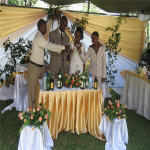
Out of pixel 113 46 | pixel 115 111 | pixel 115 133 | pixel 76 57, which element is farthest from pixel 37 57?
pixel 113 46

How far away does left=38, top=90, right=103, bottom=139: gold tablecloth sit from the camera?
9.12ft

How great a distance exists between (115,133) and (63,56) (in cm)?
163

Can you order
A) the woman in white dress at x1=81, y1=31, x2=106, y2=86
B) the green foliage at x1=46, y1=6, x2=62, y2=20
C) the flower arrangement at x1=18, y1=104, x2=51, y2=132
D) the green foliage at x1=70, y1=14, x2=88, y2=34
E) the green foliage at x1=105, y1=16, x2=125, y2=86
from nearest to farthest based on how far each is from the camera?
the flower arrangement at x1=18, y1=104, x2=51, y2=132
the woman in white dress at x1=81, y1=31, x2=106, y2=86
the green foliage at x1=46, y1=6, x2=62, y2=20
the green foliage at x1=70, y1=14, x2=88, y2=34
the green foliage at x1=105, y1=16, x2=125, y2=86

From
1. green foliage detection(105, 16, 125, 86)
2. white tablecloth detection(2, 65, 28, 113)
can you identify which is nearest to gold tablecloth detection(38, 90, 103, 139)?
white tablecloth detection(2, 65, 28, 113)

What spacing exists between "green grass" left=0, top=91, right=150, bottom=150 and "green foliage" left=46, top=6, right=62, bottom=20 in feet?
7.86

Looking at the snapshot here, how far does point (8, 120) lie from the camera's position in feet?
11.7

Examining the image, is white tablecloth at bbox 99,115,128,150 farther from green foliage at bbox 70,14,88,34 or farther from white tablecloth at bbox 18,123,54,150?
green foliage at bbox 70,14,88,34

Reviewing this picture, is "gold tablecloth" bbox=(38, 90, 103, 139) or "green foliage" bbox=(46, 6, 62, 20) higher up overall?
"green foliage" bbox=(46, 6, 62, 20)

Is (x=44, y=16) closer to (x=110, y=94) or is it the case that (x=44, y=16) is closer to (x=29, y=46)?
(x=29, y=46)

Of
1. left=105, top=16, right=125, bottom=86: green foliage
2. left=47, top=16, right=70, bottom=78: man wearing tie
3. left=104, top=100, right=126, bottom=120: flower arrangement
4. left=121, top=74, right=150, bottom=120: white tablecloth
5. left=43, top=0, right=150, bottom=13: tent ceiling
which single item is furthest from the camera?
left=105, top=16, right=125, bottom=86: green foliage

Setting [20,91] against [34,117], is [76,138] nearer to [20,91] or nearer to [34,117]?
[34,117]

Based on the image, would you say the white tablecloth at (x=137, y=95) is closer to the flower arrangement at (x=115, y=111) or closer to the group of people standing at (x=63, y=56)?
the group of people standing at (x=63, y=56)

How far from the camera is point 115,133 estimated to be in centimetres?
270

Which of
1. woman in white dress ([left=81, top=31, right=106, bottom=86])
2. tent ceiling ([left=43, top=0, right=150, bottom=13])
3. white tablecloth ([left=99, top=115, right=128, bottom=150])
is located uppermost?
tent ceiling ([left=43, top=0, right=150, bottom=13])
